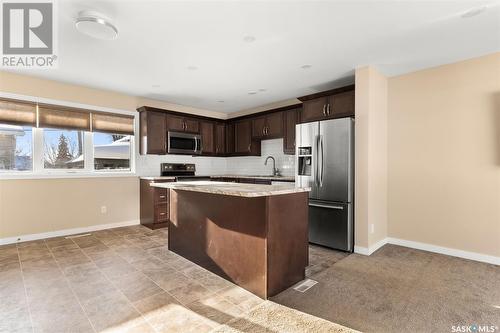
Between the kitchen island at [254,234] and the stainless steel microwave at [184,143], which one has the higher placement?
the stainless steel microwave at [184,143]

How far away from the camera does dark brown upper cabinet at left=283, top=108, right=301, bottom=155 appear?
5004 mm

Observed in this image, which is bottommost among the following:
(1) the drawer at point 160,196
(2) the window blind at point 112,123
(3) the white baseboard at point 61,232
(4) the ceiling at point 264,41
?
(3) the white baseboard at point 61,232

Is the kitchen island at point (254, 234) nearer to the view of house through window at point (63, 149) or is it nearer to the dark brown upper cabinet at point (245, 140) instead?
the view of house through window at point (63, 149)

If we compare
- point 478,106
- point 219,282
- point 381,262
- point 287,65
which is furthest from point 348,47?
point 219,282

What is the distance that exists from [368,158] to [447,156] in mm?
1082

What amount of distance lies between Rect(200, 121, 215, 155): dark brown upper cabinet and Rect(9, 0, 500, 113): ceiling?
1.69 meters

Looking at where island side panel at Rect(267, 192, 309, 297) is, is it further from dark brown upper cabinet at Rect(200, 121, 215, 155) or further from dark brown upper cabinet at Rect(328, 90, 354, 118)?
dark brown upper cabinet at Rect(200, 121, 215, 155)

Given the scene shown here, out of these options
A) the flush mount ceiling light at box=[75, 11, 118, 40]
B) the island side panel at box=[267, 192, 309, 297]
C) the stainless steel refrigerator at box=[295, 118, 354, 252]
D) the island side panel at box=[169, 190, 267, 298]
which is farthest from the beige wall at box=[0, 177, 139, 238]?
the island side panel at box=[267, 192, 309, 297]

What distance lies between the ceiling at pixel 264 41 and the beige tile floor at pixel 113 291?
102 inches

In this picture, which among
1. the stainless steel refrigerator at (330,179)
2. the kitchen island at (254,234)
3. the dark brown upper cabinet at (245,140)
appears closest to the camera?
the kitchen island at (254,234)

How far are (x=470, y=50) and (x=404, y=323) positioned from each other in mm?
3226

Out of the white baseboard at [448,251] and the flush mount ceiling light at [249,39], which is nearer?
the flush mount ceiling light at [249,39]

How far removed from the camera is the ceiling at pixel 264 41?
2277mm

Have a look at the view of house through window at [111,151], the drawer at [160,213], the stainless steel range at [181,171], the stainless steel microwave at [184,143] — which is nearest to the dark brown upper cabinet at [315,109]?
the stainless steel microwave at [184,143]
